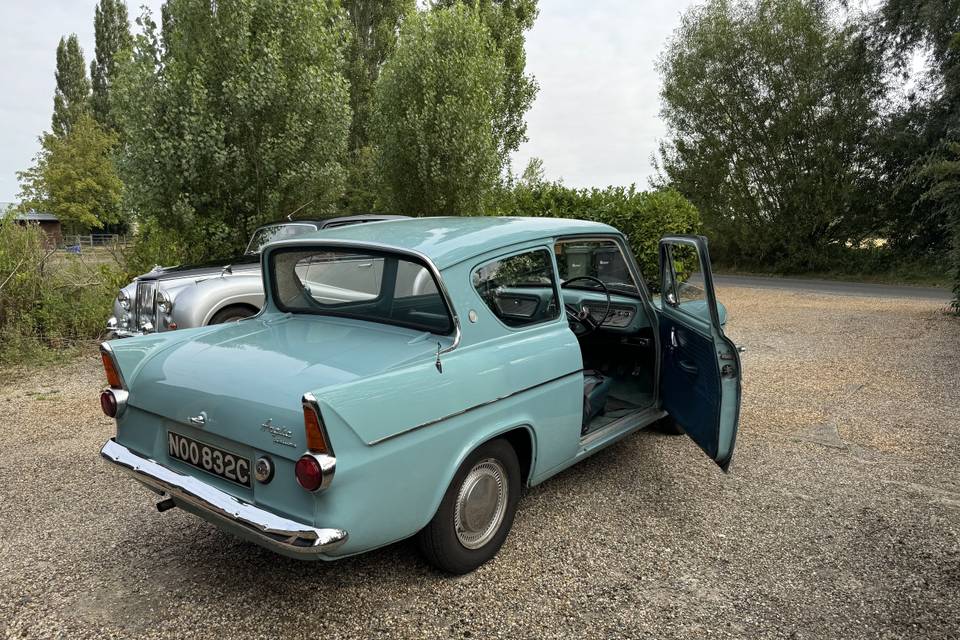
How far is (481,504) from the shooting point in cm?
306

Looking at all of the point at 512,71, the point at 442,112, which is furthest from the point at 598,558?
the point at 512,71

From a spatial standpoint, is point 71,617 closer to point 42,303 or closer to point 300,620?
point 300,620

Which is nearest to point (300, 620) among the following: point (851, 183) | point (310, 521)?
point (310, 521)

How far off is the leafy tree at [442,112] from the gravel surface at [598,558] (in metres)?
10.4

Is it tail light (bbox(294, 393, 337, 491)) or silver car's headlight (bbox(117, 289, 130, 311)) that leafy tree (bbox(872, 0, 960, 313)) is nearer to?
silver car's headlight (bbox(117, 289, 130, 311))

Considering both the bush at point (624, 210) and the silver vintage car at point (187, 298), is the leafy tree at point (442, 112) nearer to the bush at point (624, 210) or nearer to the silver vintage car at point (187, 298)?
the bush at point (624, 210)

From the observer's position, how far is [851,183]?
19516 millimetres

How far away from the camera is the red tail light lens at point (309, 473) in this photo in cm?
233

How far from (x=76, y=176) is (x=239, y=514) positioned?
43240 millimetres

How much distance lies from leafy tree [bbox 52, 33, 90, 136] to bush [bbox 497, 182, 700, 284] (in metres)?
36.8

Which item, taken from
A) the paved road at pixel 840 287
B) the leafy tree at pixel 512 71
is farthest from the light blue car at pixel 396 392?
the leafy tree at pixel 512 71

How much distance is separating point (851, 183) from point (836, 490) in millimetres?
18706

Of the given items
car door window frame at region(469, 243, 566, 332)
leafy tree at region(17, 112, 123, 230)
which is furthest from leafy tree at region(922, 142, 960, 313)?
leafy tree at region(17, 112, 123, 230)

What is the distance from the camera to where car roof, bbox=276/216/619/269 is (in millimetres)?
3137
